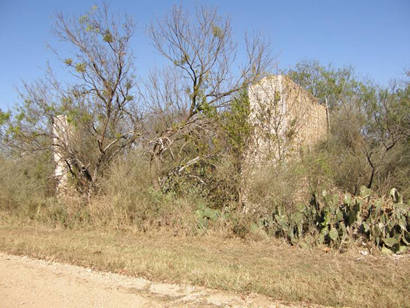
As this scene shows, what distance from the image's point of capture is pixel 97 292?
13.8 feet

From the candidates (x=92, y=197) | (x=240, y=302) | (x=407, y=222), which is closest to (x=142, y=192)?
(x=92, y=197)

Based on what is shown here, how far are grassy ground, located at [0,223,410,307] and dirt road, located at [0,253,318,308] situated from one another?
9.0 inches

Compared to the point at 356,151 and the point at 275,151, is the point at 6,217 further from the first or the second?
the point at 356,151

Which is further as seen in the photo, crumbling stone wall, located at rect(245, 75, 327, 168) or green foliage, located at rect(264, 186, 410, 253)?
crumbling stone wall, located at rect(245, 75, 327, 168)

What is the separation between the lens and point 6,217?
30.0 feet

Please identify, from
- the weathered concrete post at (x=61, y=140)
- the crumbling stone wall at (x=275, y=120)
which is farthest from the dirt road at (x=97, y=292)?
the weathered concrete post at (x=61, y=140)

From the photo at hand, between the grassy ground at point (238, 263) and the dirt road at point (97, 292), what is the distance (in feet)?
0.75

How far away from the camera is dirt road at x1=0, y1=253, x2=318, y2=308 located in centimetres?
389

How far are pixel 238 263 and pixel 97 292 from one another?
7.69ft

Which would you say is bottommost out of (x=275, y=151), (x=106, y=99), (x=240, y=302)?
(x=240, y=302)

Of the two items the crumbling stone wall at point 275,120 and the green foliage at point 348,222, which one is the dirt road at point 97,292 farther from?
the crumbling stone wall at point 275,120

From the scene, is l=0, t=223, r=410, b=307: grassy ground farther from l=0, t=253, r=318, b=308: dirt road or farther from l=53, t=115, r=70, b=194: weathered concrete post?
l=53, t=115, r=70, b=194: weathered concrete post

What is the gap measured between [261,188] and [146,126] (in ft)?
16.5

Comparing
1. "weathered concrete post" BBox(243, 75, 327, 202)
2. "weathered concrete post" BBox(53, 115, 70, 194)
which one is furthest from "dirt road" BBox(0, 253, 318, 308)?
"weathered concrete post" BBox(53, 115, 70, 194)
